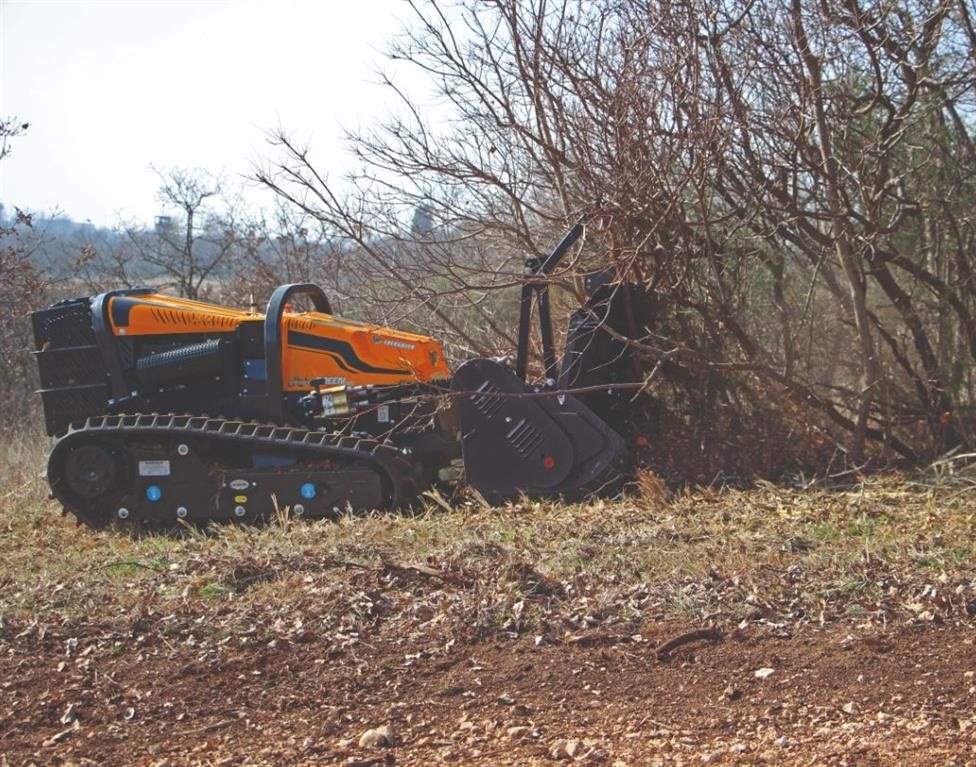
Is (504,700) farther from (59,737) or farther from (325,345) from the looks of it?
(325,345)

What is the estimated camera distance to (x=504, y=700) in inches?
177

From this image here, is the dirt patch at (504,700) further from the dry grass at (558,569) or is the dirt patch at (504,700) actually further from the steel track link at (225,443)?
the steel track link at (225,443)

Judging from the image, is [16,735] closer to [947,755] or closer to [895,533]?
[947,755]

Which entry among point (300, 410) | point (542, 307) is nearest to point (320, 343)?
point (300, 410)

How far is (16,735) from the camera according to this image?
4426 millimetres

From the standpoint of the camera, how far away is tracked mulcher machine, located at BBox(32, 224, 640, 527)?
828 cm

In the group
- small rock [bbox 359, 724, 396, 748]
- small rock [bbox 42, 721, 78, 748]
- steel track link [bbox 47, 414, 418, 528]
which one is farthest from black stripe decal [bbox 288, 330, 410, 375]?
small rock [bbox 359, 724, 396, 748]

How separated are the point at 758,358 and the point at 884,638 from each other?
14.3 feet

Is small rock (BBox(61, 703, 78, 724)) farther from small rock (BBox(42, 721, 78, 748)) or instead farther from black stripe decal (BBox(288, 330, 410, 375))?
black stripe decal (BBox(288, 330, 410, 375))

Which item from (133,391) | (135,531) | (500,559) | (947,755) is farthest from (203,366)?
(947,755)

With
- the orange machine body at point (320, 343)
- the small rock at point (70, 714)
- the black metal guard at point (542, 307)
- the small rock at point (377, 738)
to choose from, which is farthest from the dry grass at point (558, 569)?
the orange machine body at point (320, 343)

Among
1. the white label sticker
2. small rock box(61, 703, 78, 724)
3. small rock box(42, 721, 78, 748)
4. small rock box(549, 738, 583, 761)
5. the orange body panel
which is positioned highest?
the orange body panel

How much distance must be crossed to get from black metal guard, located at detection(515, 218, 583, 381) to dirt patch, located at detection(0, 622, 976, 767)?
3.68 meters

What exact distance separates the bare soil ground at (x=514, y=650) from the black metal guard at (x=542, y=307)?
196 cm
